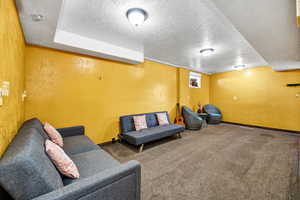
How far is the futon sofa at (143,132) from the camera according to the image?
2720 mm

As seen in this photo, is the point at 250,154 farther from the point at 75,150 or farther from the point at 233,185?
the point at 75,150

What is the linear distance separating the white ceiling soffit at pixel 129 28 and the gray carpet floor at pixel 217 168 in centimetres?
259

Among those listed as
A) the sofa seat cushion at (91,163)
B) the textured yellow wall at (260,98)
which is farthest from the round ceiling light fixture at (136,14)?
the textured yellow wall at (260,98)

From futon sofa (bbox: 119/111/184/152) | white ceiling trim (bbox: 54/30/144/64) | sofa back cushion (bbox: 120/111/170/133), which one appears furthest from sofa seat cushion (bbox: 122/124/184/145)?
white ceiling trim (bbox: 54/30/144/64)

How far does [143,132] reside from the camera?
3.02 m

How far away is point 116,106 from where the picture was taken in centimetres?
341

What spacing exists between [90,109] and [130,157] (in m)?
1.55

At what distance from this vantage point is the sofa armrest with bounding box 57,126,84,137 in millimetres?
2451

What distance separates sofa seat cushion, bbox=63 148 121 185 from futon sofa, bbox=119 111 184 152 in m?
1.05

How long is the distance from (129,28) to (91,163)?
236 cm

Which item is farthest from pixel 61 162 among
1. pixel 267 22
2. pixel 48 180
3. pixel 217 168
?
pixel 267 22

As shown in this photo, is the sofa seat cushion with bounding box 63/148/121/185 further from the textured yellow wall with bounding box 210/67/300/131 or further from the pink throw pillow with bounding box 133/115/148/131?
the textured yellow wall with bounding box 210/67/300/131

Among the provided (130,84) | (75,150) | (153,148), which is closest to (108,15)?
(130,84)

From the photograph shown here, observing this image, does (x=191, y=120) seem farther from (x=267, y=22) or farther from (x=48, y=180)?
(x=48, y=180)
